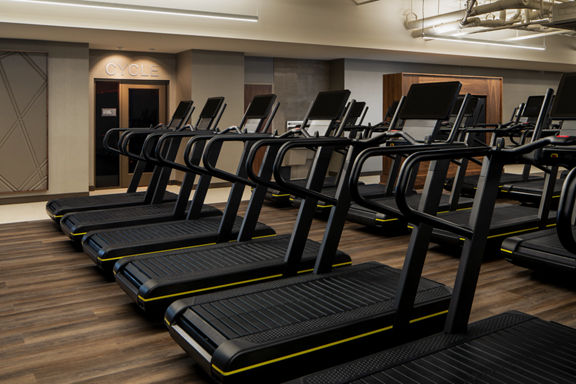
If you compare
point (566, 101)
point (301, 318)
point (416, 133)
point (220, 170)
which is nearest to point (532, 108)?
point (566, 101)

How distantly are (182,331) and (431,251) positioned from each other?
3097 mm

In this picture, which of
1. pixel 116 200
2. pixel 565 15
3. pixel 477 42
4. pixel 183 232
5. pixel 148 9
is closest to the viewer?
pixel 183 232

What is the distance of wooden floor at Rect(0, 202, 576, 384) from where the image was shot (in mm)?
2740

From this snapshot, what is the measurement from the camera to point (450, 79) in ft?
36.5

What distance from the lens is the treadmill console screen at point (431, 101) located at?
3.79m

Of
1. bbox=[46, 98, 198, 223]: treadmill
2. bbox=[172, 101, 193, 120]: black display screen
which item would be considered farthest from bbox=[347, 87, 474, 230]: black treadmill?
bbox=[172, 101, 193, 120]: black display screen

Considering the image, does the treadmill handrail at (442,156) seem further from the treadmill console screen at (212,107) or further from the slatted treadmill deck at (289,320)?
the treadmill console screen at (212,107)

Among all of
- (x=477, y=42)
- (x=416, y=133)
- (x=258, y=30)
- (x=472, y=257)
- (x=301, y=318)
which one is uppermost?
(x=477, y=42)

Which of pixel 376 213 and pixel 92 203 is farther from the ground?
pixel 376 213

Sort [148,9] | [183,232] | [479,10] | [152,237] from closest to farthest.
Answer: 1. [152,237]
2. [183,232]
3. [148,9]
4. [479,10]

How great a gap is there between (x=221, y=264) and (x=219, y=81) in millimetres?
6987

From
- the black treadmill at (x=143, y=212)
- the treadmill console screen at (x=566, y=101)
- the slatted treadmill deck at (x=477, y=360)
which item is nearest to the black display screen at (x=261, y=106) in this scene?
the black treadmill at (x=143, y=212)

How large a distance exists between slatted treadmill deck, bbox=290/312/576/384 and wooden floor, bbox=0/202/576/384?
2.77ft

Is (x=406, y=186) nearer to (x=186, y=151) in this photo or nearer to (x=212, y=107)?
(x=186, y=151)
